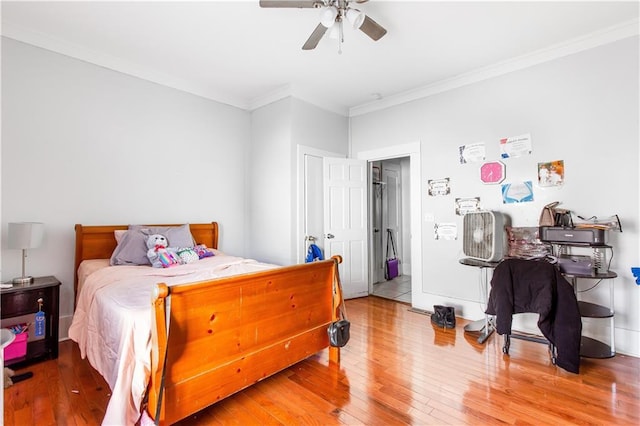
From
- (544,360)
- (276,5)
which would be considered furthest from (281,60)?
(544,360)

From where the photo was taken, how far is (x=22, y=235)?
8.34 ft

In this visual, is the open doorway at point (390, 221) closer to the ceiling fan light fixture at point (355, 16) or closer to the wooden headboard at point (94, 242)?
the ceiling fan light fixture at point (355, 16)

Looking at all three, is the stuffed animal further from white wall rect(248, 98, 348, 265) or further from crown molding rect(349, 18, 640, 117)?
crown molding rect(349, 18, 640, 117)

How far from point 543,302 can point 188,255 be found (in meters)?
3.16

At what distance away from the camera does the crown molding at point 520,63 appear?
2.74 m

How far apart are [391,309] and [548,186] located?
2.23 metres

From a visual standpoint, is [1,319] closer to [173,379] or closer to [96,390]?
[96,390]

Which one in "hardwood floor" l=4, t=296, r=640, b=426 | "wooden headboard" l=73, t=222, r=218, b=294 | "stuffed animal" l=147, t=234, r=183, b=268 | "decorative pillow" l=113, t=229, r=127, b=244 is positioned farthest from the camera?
"decorative pillow" l=113, t=229, r=127, b=244

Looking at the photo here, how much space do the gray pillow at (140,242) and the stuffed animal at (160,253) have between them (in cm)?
7

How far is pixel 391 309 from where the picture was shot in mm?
3971

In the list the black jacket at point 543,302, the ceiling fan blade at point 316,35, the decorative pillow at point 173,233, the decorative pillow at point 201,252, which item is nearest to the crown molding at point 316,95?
the ceiling fan blade at point 316,35

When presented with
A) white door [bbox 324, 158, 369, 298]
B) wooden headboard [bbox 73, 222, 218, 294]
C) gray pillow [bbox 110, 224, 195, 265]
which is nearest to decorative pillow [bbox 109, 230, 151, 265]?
gray pillow [bbox 110, 224, 195, 265]

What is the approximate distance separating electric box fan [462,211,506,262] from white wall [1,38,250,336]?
10.1 feet

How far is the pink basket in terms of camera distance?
2374 millimetres
